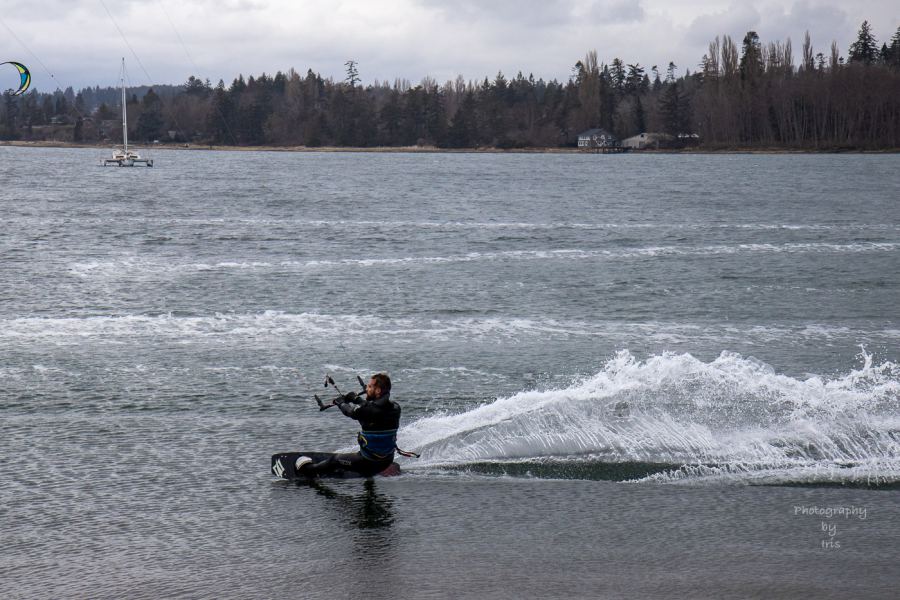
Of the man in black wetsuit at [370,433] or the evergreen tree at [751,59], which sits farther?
the evergreen tree at [751,59]

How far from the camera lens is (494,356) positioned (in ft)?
72.2

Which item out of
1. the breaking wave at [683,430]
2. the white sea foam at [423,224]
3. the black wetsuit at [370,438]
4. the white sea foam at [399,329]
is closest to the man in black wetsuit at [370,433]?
the black wetsuit at [370,438]

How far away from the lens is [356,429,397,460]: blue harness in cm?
1272

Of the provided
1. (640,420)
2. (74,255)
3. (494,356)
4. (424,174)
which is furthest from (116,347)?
(424,174)

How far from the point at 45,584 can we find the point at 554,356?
44.9 feet

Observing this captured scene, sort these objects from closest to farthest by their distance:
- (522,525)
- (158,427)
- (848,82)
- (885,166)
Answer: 1. (522,525)
2. (158,427)
3. (885,166)
4. (848,82)

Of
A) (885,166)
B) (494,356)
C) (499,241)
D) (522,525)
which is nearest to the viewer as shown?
(522,525)

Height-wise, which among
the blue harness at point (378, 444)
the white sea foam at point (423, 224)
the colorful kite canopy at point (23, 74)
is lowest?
the blue harness at point (378, 444)

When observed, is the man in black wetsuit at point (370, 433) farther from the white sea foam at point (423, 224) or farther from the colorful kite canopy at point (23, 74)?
the white sea foam at point (423, 224)

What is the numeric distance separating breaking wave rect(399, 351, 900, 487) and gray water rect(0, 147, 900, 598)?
2.1 inches

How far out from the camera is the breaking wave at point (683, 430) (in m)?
14.0

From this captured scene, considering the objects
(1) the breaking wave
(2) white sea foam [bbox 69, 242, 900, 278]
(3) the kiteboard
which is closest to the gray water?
(1) the breaking wave

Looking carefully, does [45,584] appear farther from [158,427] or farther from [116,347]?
[116,347]

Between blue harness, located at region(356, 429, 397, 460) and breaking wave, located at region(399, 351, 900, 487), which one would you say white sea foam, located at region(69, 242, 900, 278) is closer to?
breaking wave, located at region(399, 351, 900, 487)
